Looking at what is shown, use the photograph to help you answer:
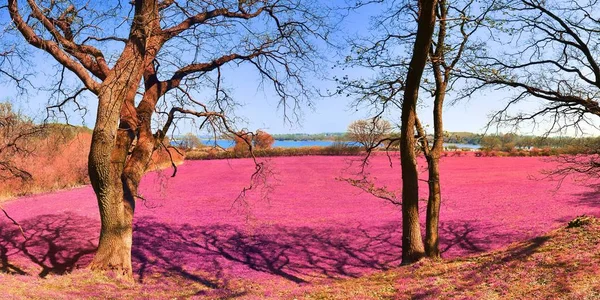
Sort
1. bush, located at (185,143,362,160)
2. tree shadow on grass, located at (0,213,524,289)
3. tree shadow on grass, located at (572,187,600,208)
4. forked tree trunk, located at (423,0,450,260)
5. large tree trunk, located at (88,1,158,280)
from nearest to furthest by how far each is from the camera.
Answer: large tree trunk, located at (88,1,158,280), forked tree trunk, located at (423,0,450,260), tree shadow on grass, located at (0,213,524,289), tree shadow on grass, located at (572,187,600,208), bush, located at (185,143,362,160)

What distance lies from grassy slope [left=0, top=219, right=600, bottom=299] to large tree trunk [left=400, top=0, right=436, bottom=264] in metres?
0.58

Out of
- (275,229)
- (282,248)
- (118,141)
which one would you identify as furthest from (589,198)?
(118,141)

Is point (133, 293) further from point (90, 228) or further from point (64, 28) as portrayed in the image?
point (90, 228)

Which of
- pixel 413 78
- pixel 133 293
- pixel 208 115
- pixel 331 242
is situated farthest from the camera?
pixel 331 242

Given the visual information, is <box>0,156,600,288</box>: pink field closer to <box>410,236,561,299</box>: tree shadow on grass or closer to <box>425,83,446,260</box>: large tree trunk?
<box>425,83,446,260</box>: large tree trunk

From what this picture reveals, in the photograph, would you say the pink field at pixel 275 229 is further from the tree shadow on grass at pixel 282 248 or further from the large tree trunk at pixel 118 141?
the large tree trunk at pixel 118 141

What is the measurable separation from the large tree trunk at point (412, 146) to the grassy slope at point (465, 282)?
1.91ft

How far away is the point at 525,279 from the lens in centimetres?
530

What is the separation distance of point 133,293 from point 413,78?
17.9ft

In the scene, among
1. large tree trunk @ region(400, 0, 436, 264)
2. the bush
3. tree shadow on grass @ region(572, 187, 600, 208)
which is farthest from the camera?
the bush

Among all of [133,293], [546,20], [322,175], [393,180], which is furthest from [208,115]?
[322,175]

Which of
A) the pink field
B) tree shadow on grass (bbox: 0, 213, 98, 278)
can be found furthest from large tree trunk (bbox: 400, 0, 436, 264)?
tree shadow on grass (bbox: 0, 213, 98, 278)

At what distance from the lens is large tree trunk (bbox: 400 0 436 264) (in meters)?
6.27

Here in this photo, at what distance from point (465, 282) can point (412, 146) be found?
2.44 meters
